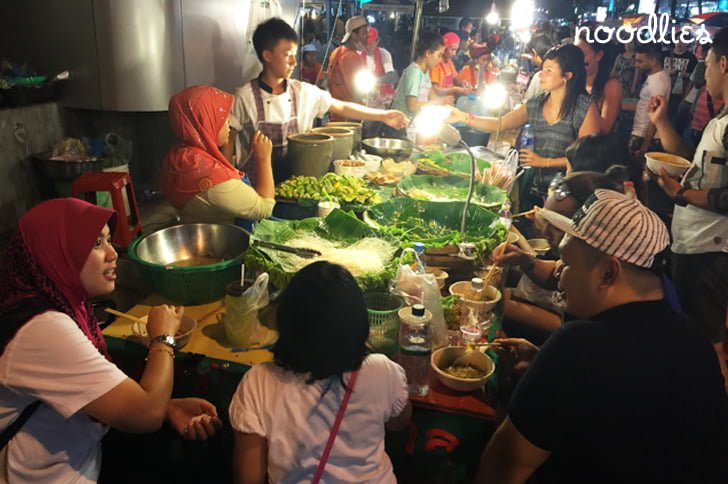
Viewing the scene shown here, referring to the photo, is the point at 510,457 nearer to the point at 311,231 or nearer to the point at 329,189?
the point at 311,231

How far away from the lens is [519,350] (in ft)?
7.81

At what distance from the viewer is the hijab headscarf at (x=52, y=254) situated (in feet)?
5.37

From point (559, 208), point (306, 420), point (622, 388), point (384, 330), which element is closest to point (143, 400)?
point (306, 420)

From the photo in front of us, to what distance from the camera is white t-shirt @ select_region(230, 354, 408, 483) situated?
62.6 inches

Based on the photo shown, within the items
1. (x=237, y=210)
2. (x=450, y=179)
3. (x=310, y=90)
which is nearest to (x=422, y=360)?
(x=237, y=210)

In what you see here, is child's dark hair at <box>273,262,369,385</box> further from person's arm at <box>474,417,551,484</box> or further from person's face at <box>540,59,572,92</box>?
person's face at <box>540,59,572,92</box>

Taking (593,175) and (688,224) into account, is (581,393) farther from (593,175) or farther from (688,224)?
(688,224)

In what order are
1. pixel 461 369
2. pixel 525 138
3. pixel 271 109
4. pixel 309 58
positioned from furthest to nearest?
pixel 309 58 → pixel 525 138 → pixel 271 109 → pixel 461 369

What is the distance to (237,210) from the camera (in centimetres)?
312

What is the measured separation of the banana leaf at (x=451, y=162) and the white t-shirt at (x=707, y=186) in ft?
5.40

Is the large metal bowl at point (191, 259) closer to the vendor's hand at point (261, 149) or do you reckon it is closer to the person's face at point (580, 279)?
the vendor's hand at point (261, 149)

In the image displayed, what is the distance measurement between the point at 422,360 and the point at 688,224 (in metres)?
2.63

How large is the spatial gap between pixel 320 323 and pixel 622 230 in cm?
101

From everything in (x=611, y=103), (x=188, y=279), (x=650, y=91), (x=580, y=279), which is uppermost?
(x=650, y=91)
